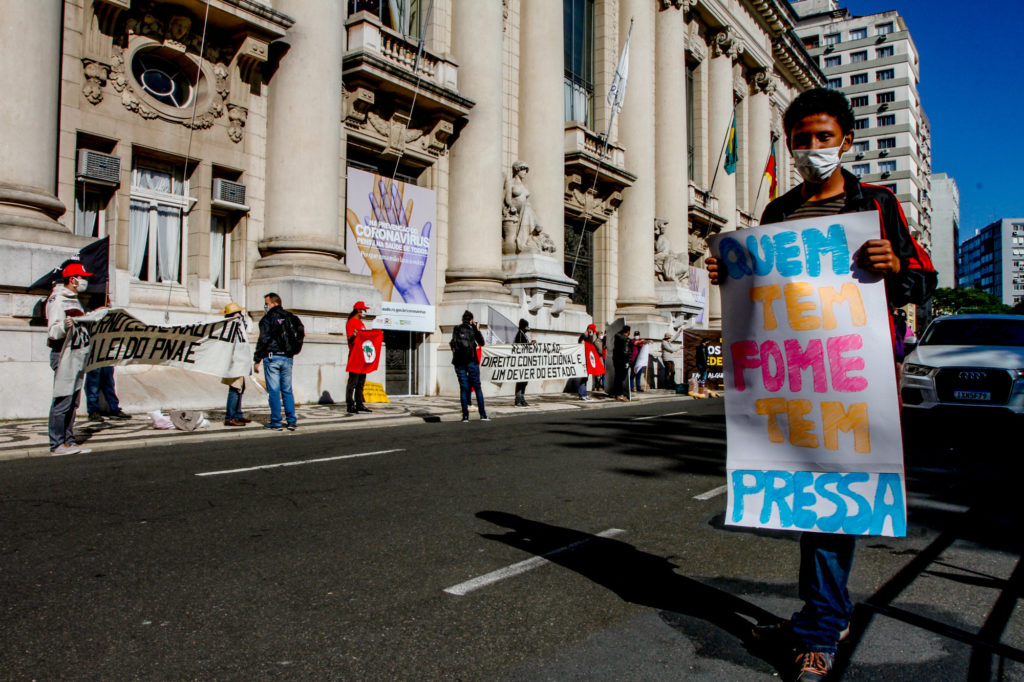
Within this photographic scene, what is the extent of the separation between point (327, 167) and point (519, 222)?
261 inches

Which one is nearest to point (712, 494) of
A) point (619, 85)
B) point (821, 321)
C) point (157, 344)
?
point (821, 321)

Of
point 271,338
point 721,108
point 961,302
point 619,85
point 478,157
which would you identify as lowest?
point 271,338

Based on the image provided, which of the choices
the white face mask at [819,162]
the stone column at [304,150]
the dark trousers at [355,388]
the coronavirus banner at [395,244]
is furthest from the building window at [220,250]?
the white face mask at [819,162]

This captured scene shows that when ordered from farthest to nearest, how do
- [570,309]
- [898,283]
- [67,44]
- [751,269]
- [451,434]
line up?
[570,309]
[67,44]
[451,434]
[751,269]
[898,283]

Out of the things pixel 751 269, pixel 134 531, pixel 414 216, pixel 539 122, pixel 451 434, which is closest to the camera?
pixel 751 269

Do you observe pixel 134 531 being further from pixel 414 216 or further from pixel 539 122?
pixel 539 122

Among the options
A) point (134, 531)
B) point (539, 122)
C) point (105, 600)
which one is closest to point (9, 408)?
point (134, 531)

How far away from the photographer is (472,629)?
3471 mm

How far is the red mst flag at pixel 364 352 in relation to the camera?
566 inches

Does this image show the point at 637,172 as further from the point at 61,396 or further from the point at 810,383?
the point at 810,383

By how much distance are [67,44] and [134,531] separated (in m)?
12.0

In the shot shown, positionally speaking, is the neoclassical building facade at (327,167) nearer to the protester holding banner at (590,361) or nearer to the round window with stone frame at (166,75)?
the round window with stone frame at (166,75)

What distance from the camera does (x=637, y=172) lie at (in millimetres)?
29125

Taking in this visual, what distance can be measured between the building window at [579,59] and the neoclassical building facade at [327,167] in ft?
0.30
